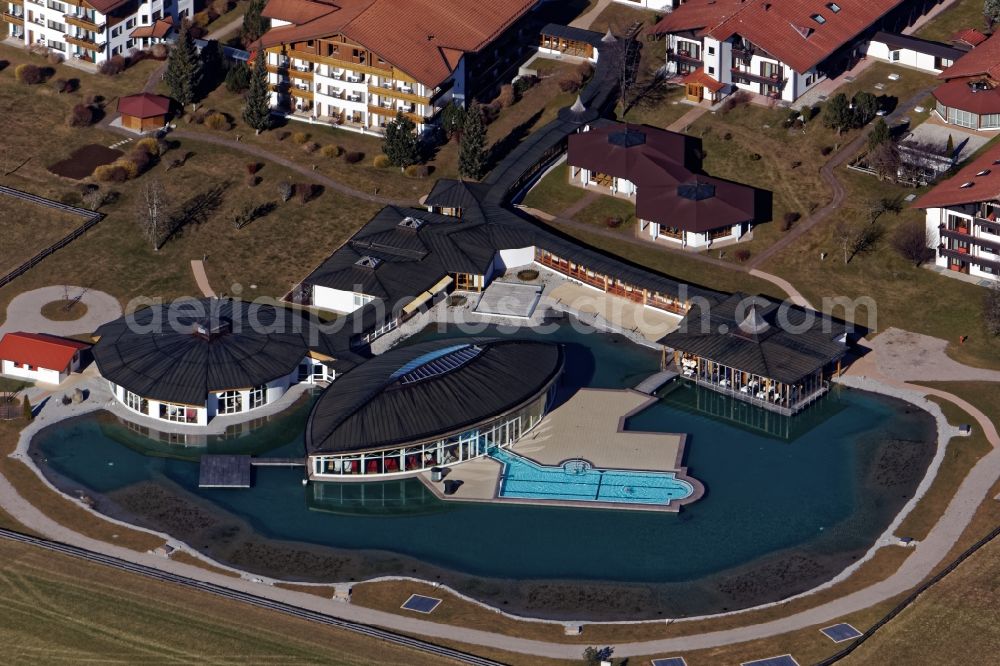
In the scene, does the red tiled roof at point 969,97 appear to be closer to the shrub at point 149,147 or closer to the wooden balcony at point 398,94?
the wooden balcony at point 398,94

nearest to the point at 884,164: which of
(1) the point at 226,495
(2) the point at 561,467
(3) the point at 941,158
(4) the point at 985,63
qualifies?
(3) the point at 941,158

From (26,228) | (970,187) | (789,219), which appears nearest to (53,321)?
(26,228)

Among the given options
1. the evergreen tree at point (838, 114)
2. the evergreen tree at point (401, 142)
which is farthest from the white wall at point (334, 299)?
the evergreen tree at point (838, 114)

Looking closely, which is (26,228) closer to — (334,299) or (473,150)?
(334,299)

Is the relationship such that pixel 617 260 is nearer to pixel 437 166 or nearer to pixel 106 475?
pixel 437 166

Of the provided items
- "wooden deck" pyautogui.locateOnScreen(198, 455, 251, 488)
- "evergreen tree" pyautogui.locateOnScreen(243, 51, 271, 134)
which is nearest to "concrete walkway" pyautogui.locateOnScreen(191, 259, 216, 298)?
"evergreen tree" pyautogui.locateOnScreen(243, 51, 271, 134)
